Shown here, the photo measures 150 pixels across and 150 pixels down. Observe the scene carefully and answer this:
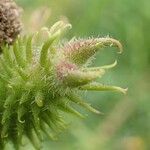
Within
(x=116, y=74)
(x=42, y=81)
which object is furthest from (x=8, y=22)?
(x=116, y=74)

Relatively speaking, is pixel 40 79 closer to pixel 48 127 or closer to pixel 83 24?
pixel 48 127

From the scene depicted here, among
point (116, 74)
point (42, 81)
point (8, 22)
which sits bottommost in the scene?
point (42, 81)

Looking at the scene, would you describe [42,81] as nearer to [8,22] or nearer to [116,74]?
[8,22]

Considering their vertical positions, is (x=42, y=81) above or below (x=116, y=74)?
below

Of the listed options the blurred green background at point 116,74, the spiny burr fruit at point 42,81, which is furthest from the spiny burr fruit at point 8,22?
the blurred green background at point 116,74

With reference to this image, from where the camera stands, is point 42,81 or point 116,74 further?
point 116,74

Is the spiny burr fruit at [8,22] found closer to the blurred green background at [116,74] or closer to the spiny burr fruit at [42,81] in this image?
the spiny burr fruit at [42,81]

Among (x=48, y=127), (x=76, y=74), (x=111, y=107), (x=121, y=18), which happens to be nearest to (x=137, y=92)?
(x=111, y=107)
